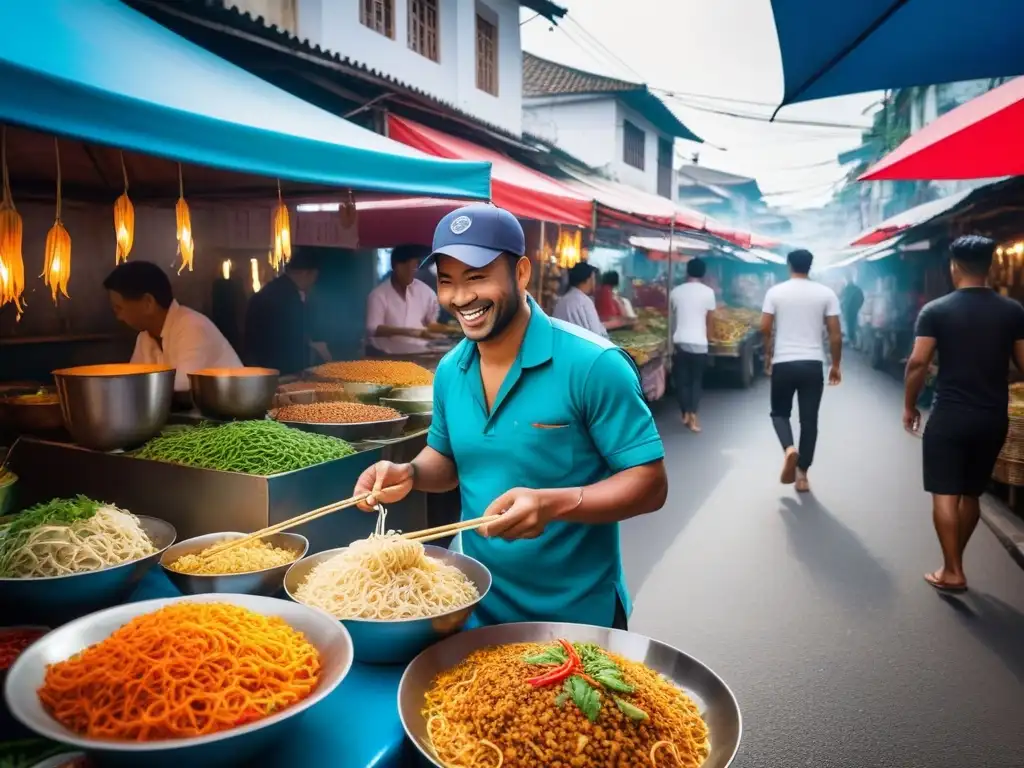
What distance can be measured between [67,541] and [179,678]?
39.3 inches

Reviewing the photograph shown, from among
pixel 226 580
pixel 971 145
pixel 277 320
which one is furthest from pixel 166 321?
pixel 971 145

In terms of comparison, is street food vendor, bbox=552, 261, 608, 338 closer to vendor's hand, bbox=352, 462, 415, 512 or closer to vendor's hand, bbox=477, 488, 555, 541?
vendor's hand, bbox=352, 462, 415, 512

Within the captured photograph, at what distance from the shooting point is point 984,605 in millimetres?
4965

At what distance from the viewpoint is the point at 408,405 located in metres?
4.41

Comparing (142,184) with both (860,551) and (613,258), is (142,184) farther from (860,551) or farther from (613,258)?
(613,258)

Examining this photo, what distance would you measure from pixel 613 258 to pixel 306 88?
750 inches

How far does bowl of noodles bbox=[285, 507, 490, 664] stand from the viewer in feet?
6.19

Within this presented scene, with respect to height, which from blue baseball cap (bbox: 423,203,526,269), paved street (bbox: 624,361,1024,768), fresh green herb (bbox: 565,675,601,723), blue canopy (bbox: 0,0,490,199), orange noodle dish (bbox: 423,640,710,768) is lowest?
paved street (bbox: 624,361,1024,768)

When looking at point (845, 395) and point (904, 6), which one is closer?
point (904, 6)

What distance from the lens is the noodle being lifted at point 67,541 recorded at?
2.15 m

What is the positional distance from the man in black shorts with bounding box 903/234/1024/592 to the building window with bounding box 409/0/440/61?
9.38m

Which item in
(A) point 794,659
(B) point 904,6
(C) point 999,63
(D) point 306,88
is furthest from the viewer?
A: (D) point 306,88

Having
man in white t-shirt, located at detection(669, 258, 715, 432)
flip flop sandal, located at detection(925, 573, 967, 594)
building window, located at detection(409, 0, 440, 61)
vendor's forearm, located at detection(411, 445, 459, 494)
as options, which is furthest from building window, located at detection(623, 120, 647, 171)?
vendor's forearm, located at detection(411, 445, 459, 494)

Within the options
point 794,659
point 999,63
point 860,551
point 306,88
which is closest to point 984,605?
point 860,551
